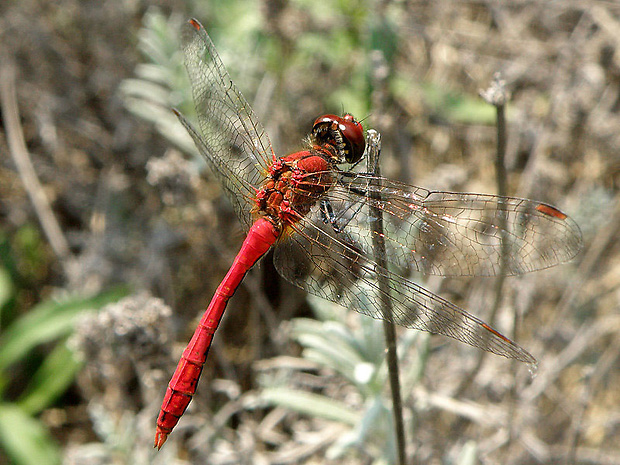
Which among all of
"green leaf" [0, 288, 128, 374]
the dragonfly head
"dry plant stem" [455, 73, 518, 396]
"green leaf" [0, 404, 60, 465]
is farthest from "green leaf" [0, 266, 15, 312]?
"dry plant stem" [455, 73, 518, 396]

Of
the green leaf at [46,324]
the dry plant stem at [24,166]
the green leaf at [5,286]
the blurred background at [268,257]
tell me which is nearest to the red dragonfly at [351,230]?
the blurred background at [268,257]

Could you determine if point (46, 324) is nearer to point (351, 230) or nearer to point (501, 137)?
point (351, 230)

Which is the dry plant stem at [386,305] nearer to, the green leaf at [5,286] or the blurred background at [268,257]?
the blurred background at [268,257]

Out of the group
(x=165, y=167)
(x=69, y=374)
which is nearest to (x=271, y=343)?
(x=69, y=374)

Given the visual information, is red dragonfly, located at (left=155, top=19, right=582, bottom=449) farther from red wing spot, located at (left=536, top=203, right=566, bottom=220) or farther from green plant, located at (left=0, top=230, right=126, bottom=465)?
green plant, located at (left=0, top=230, right=126, bottom=465)

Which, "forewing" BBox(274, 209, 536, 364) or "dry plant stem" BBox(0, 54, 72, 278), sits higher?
"dry plant stem" BBox(0, 54, 72, 278)

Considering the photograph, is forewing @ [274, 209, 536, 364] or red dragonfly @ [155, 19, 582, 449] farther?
red dragonfly @ [155, 19, 582, 449]
